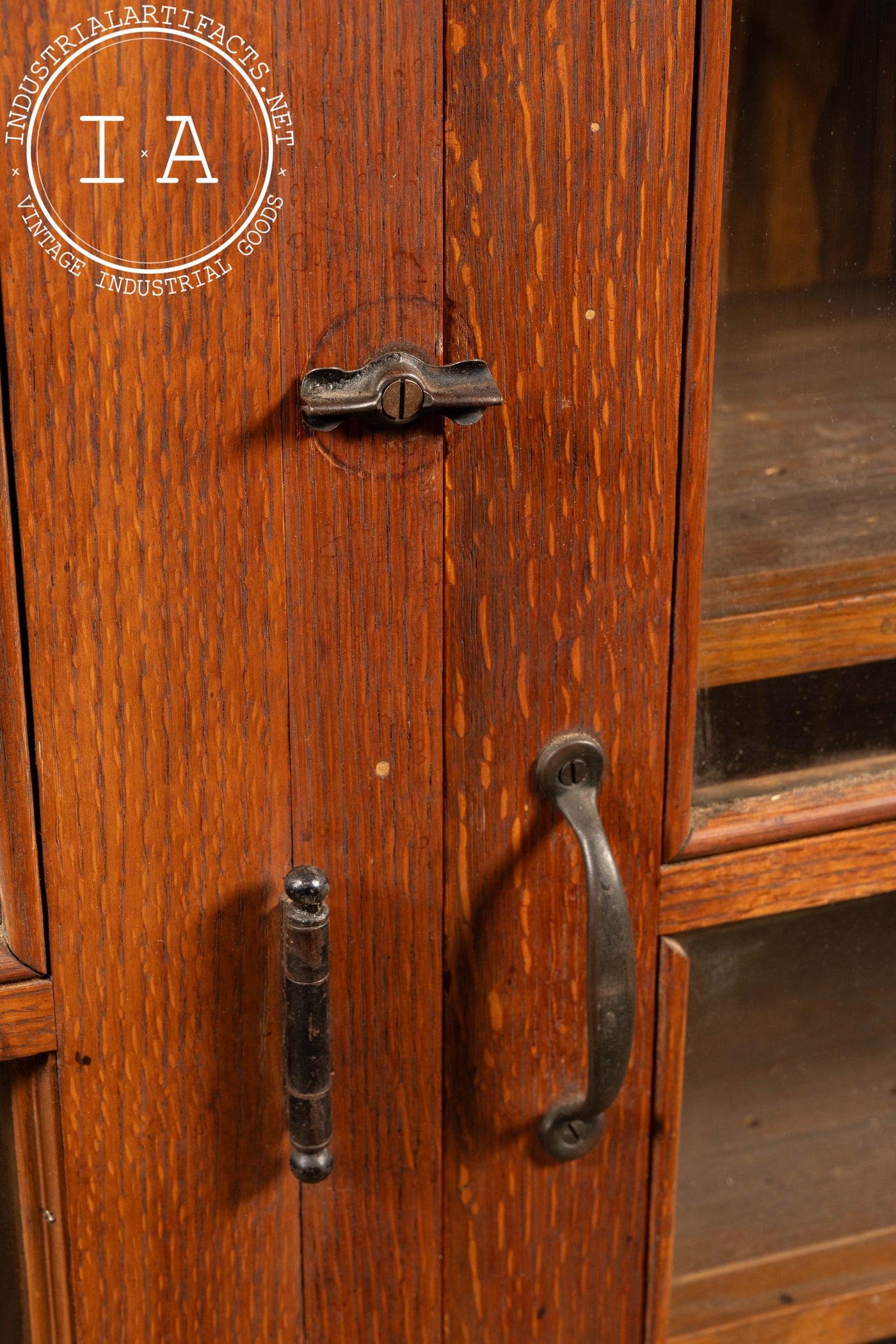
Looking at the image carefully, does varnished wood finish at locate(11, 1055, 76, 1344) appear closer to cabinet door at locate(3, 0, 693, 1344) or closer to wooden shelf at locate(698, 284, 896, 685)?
cabinet door at locate(3, 0, 693, 1344)

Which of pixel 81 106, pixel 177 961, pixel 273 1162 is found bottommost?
pixel 273 1162

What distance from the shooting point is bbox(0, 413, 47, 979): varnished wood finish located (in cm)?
52

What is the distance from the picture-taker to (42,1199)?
24.6 inches

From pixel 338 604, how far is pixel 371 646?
2 cm

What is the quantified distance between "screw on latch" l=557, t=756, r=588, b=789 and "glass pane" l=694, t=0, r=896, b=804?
80 millimetres

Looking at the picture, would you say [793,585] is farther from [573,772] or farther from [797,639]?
[573,772]

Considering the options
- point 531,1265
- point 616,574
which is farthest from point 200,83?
point 531,1265

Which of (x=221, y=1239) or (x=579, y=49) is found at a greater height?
(x=579, y=49)

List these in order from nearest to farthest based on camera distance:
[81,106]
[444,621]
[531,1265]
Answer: [81,106] → [444,621] → [531,1265]

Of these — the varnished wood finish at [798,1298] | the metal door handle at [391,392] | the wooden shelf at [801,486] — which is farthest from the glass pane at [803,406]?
the varnished wood finish at [798,1298]

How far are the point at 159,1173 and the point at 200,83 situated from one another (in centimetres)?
44

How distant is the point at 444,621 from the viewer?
0.59 metres

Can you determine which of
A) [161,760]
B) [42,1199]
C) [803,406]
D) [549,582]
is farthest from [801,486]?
[42,1199]

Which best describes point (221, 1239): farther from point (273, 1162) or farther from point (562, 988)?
point (562, 988)
